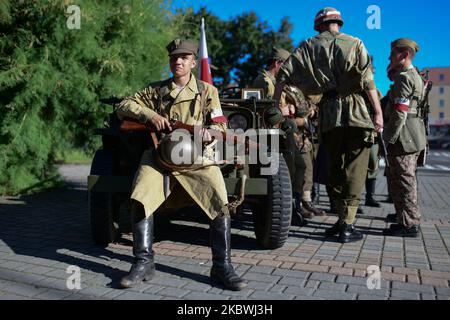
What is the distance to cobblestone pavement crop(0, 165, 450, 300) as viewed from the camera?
3039mm

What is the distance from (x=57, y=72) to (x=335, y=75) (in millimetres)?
4429

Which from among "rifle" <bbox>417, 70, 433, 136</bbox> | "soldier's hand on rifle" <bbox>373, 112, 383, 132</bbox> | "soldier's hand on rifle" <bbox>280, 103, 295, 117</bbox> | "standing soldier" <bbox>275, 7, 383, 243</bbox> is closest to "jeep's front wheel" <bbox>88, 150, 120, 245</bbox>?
"standing soldier" <bbox>275, 7, 383, 243</bbox>

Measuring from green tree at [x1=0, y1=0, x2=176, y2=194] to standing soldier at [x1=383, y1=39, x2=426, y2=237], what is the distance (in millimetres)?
4499

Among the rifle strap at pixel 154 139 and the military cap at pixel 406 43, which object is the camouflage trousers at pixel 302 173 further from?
the rifle strap at pixel 154 139

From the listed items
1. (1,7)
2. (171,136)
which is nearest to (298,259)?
(171,136)

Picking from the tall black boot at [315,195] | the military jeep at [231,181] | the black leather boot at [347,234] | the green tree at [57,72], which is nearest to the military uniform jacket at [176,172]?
the military jeep at [231,181]

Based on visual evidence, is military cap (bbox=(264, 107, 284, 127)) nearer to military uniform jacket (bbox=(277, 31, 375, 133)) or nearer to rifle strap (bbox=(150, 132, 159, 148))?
military uniform jacket (bbox=(277, 31, 375, 133))

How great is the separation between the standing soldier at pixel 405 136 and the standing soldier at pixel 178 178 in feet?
7.21

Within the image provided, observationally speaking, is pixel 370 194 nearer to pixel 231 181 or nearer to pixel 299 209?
pixel 299 209

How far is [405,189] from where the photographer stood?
481 cm

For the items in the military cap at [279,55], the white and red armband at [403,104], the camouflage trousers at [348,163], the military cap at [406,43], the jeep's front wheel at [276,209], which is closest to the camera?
the jeep's front wheel at [276,209]

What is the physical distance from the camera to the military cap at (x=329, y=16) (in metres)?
4.53

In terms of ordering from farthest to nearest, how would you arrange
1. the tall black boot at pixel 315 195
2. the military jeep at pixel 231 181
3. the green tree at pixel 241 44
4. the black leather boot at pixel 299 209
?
the green tree at pixel 241 44 → the tall black boot at pixel 315 195 → the black leather boot at pixel 299 209 → the military jeep at pixel 231 181

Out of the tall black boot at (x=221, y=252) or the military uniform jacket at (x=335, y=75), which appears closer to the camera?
the tall black boot at (x=221, y=252)
